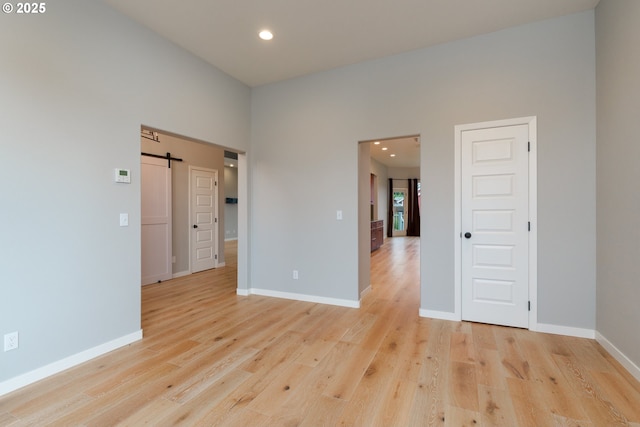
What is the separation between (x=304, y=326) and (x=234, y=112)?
2971 millimetres

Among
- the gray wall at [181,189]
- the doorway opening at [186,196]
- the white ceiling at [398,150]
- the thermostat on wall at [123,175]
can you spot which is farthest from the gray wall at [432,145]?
the white ceiling at [398,150]

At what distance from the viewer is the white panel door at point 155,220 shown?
196 inches

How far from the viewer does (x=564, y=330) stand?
2.85m

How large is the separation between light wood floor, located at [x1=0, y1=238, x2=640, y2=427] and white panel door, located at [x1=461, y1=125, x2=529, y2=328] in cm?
25

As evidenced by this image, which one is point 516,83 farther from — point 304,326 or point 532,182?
point 304,326

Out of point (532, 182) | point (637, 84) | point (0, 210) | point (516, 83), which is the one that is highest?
point (516, 83)

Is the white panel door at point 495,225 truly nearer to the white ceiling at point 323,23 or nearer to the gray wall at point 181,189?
the white ceiling at point 323,23

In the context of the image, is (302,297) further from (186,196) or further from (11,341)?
(186,196)

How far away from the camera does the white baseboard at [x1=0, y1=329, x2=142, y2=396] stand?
201 cm

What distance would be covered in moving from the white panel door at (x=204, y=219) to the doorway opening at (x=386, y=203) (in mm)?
3355

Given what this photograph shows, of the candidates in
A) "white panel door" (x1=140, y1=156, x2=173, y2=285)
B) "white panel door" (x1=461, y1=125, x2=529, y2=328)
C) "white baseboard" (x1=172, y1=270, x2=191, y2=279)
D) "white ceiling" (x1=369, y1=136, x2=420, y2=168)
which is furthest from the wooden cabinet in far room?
"white panel door" (x1=140, y1=156, x2=173, y2=285)

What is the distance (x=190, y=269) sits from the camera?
5766 millimetres

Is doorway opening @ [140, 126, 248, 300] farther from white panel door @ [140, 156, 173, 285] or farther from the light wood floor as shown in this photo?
the light wood floor

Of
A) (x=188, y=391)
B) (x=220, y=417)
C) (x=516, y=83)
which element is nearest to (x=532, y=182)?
(x=516, y=83)
